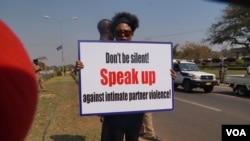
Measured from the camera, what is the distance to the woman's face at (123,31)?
3471mm

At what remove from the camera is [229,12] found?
129 ft

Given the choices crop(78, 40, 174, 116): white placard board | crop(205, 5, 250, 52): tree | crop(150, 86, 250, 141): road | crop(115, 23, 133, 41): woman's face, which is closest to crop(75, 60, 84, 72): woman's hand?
crop(78, 40, 174, 116): white placard board

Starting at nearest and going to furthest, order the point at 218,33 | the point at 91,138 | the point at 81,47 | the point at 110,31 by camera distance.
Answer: the point at 81,47 → the point at 110,31 → the point at 91,138 → the point at 218,33

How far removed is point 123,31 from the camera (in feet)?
11.4

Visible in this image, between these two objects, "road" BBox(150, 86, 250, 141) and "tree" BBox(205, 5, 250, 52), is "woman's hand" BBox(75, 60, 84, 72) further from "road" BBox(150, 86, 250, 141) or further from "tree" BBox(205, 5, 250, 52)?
"tree" BBox(205, 5, 250, 52)

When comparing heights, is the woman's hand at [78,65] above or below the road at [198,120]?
above

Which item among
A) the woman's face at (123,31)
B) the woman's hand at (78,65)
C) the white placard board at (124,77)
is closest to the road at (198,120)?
the white placard board at (124,77)

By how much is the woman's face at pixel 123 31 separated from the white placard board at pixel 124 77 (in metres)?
0.07

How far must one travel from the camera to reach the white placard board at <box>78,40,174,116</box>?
333cm

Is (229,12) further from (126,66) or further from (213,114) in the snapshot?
(126,66)

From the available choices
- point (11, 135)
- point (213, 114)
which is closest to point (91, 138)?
point (213, 114)

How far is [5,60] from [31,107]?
17cm

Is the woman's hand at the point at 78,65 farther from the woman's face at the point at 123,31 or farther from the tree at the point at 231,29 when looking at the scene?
the tree at the point at 231,29

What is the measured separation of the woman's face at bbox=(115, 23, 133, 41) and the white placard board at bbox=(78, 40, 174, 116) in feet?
0.22
